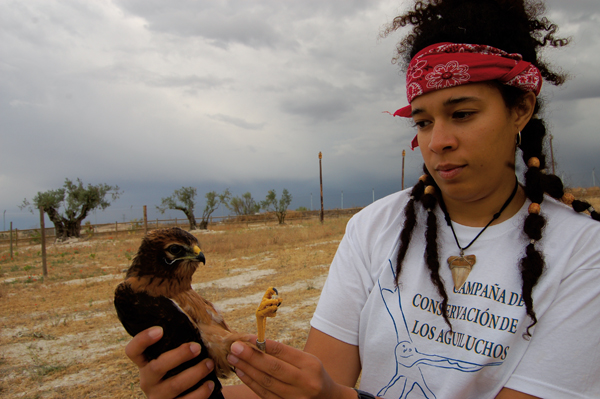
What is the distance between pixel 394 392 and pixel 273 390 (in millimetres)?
518

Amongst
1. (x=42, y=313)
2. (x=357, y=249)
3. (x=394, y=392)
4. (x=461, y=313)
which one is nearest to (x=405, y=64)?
(x=357, y=249)

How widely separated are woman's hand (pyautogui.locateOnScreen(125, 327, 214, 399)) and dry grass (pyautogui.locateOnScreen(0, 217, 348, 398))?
300 cm

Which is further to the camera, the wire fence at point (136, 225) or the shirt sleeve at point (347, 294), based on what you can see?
the wire fence at point (136, 225)

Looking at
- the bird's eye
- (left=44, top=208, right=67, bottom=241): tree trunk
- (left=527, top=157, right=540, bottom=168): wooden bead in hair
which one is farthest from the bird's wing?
(left=44, top=208, right=67, bottom=241): tree trunk

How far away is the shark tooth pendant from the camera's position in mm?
1432

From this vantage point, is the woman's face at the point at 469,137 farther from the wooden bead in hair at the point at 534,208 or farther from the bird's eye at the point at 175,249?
the bird's eye at the point at 175,249

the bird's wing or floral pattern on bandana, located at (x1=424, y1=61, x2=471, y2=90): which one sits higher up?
floral pattern on bandana, located at (x1=424, y1=61, x2=471, y2=90)

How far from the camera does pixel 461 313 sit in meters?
1.36

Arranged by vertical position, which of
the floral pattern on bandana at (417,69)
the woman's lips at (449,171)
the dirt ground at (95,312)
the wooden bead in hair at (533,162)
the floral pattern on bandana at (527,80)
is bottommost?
the dirt ground at (95,312)

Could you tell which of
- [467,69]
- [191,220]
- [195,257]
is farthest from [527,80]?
[191,220]

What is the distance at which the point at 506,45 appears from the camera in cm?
153

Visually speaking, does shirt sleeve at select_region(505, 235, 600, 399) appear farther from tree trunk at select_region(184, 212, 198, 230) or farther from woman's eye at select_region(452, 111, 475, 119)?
tree trunk at select_region(184, 212, 198, 230)

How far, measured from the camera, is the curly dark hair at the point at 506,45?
142cm

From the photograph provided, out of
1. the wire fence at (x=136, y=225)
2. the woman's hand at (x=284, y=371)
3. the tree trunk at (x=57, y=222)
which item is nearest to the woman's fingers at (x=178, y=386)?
the woman's hand at (x=284, y=371)
